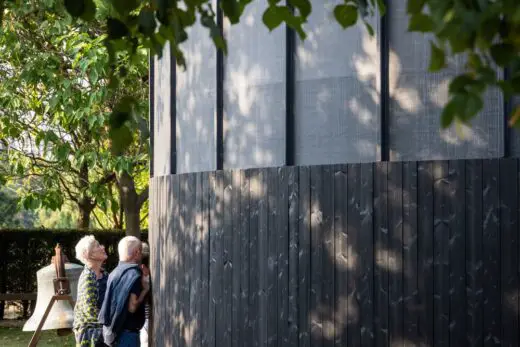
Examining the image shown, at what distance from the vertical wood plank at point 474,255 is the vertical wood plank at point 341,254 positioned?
3.93ft

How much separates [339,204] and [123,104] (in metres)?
6.54

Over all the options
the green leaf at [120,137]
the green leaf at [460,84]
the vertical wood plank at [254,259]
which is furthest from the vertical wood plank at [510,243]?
the green leaf at [460,84]

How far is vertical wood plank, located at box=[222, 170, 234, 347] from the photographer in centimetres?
1155

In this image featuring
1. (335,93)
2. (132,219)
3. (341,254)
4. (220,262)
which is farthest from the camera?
(132,219)

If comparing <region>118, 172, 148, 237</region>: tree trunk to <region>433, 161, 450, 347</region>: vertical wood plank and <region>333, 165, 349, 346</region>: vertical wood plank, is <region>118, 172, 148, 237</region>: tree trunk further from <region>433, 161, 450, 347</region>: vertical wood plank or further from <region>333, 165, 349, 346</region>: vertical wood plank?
<region>433, 161, 450, 347</region>: vertical wood plank

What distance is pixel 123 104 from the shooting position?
13.6ft

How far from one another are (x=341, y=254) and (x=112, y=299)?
219 centimetres

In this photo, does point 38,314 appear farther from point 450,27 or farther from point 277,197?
point 450,27

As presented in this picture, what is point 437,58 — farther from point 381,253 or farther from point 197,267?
point 197,267

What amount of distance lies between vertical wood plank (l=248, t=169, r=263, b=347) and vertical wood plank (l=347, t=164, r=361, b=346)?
1.13 metres

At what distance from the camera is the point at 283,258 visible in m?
11.0

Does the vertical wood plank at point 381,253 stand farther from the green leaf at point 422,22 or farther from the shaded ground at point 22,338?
the shaded ground at point 22,338

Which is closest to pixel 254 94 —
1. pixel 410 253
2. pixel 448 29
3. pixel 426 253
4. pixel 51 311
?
pixel 410 253

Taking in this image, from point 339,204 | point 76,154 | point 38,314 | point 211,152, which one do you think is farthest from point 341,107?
point 76,154
